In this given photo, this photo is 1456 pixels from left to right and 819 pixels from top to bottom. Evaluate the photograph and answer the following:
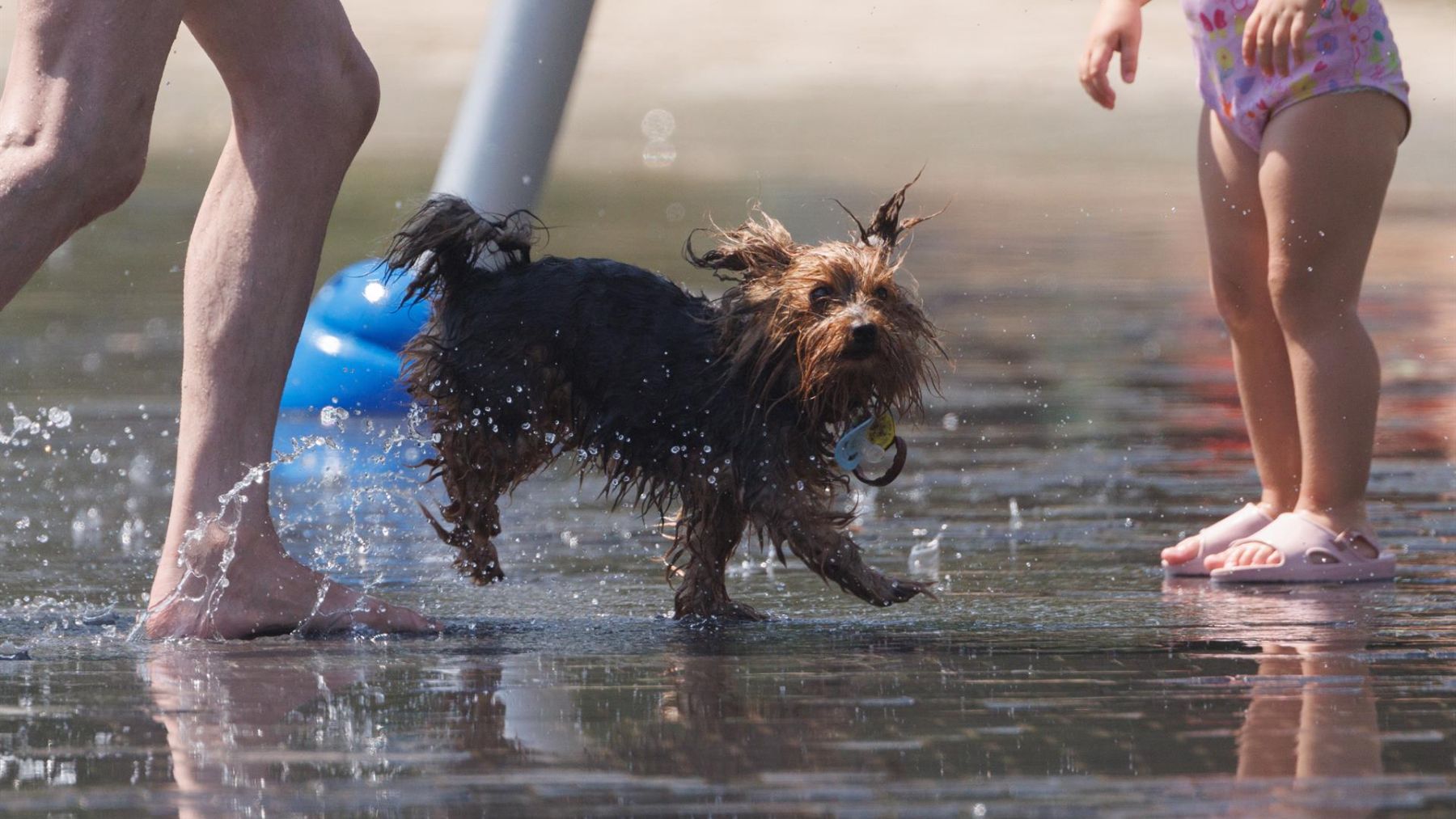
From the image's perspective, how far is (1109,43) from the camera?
5078 mm

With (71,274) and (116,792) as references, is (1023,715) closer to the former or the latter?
(116,792)

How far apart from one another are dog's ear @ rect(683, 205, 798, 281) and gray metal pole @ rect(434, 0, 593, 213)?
297 centimetres

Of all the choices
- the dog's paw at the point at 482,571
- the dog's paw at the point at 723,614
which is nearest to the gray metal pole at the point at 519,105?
the dog's paw at the point at 482,571

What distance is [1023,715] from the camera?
3.06 m

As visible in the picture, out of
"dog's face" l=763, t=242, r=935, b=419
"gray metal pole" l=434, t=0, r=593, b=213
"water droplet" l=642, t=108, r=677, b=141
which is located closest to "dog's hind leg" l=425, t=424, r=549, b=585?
"dog's face" l=763, t=242, r=935, b=419

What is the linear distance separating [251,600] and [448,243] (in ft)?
3.37

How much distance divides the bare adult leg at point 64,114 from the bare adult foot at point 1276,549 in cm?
256

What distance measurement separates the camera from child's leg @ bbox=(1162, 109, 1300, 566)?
5.08 meters

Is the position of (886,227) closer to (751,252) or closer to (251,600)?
(751,252)

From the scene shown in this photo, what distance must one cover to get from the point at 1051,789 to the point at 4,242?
213 cm

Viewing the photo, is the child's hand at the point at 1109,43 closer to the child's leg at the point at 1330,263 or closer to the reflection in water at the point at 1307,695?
the child's leg at the point at 1330,263

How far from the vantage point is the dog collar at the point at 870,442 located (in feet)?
14.4

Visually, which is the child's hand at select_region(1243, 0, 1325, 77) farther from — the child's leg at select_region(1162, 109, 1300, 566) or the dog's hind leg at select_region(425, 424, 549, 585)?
the dog's hind leg at select_region(425, 424, 549, 585)

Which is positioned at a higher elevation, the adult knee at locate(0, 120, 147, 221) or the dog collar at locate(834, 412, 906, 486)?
the adult knee at locate(0, 120, 147, 221)
